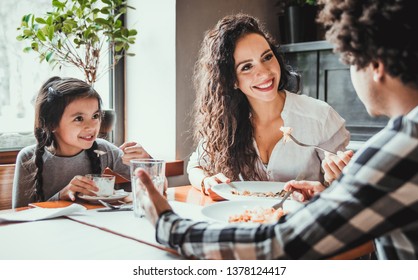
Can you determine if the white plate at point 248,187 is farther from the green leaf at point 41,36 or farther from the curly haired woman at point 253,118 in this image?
the green leaf at point 41,36

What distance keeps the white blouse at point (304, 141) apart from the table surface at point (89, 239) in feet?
2.14

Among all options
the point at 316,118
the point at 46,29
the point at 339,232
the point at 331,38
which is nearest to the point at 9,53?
the point at 46,29

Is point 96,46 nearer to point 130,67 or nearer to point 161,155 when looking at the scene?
point 130,67

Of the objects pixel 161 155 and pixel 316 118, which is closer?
pixel 316 118

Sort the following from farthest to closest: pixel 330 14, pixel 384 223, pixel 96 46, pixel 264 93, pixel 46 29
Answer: pixel 96 46 → pixel 46 29 → pixel 264 93 → pixel 330 14 → pixel 384 223

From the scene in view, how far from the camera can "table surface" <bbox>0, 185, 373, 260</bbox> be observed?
83 cm

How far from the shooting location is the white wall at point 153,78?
239 cm

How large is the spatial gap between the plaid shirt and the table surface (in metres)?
0.17

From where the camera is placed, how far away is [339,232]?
0.62m

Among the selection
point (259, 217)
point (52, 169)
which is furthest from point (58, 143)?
point (259, 217)

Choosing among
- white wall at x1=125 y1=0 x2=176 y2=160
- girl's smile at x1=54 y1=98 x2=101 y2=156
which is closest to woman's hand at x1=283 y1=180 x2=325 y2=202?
girl's smile at x1=54 y1=98 x2=101 y2=156

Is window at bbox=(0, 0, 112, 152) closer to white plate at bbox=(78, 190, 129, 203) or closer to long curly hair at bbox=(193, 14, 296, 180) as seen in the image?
long curly hair at bbox=(193, 14, 296, 180)

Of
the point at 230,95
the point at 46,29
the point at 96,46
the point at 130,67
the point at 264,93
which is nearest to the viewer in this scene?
the point at 264,93

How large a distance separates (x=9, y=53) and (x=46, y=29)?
0.77 ft
